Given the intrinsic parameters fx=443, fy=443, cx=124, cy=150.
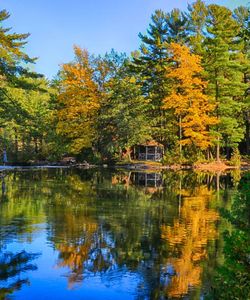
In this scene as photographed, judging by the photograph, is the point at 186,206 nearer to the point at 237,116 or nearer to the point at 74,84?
the point at 74,84

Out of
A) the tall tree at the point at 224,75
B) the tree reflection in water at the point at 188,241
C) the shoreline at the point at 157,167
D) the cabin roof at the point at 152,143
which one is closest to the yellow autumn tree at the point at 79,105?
the shoreline at the point at 157,167

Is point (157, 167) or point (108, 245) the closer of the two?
point (108, 245)

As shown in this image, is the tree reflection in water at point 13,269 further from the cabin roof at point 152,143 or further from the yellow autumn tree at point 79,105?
the cabin roof at point 152,143

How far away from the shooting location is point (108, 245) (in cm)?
1234

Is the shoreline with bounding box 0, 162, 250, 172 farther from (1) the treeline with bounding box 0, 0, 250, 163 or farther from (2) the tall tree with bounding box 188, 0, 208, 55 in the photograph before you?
(2) the tall tree with bounding box 188, 0, 208, 55

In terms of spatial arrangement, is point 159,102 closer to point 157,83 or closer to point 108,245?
point 157,83

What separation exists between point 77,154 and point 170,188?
27.1 meters

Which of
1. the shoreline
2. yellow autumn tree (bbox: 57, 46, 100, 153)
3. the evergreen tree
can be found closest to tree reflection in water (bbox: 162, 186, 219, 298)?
the shoreline

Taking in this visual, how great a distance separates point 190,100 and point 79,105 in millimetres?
12162

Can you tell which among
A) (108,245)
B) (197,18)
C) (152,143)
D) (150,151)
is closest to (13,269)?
(108,245)

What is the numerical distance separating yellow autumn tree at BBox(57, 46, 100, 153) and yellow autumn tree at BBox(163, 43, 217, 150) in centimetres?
855

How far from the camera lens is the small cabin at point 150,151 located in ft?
170

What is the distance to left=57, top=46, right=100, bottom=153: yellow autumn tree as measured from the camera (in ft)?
159

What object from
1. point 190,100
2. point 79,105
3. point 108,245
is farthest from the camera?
point 79,105
